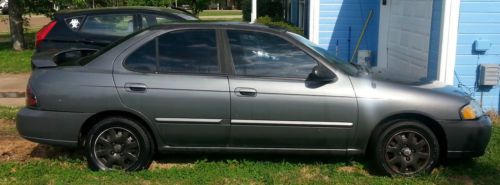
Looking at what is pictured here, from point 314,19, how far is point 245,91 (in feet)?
24.9

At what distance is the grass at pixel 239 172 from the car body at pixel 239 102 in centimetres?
22

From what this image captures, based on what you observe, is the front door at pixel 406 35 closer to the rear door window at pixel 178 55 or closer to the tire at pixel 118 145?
the rear door window at pixel 178 55

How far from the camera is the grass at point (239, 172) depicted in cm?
Result: 500

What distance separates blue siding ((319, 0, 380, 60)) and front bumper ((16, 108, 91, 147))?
8134mm

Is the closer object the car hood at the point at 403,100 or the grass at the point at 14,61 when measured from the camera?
the car hood at the point at 403,100

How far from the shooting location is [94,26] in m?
8.66

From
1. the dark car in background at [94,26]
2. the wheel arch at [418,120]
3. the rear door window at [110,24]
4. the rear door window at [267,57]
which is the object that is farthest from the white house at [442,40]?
the rear door window at [110,24]

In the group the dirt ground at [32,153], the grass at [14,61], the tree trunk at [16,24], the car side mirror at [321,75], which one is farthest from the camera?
the tree trunk at [16,24]

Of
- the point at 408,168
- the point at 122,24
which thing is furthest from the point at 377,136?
the point at 122,24

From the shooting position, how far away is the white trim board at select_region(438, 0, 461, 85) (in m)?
7.53

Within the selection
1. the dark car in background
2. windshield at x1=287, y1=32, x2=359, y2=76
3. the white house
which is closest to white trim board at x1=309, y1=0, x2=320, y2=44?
the white house

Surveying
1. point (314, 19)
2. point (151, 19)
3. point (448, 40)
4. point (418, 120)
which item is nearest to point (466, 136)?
point (418, 120)

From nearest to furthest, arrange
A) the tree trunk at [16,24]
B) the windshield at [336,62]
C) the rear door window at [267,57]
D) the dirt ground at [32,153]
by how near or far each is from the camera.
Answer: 1. the rear door window at [267,57]
2. the windshield at [336,62]
3. the dirt ground at [32,153]
4. the tree trunk at [16,24]

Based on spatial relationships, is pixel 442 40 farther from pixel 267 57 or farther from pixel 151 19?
pixel 151 19
